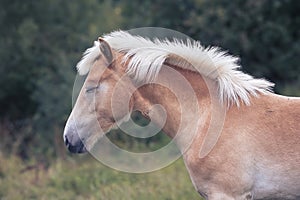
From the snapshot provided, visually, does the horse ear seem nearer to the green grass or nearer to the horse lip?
the horse lip

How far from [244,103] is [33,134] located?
9.37m

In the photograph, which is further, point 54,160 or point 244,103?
point 54,160

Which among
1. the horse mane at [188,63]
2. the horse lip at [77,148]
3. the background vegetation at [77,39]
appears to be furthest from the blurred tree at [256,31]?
the horse lip at [77,148]

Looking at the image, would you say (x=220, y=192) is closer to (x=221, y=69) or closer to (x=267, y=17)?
(x=221, y=69)

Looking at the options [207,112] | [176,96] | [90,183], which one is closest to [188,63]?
[176,96]

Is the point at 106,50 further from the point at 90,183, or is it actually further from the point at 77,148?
the point at 90,183

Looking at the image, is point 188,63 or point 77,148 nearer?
point 188,63

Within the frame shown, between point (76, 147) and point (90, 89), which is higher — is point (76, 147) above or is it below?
below

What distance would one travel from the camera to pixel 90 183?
851 cm

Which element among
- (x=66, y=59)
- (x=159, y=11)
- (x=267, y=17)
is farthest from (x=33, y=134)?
(x=267, y=17)

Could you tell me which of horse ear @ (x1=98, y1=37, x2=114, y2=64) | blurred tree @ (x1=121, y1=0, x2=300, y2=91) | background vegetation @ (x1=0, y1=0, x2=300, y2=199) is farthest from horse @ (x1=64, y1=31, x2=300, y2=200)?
blurred tree @ (x1=121, y1=0, x2=300, y2=91)

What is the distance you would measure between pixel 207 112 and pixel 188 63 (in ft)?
1.40

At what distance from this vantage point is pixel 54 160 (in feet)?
35.9

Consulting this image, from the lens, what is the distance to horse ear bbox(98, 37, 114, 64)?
4887 millimetres
